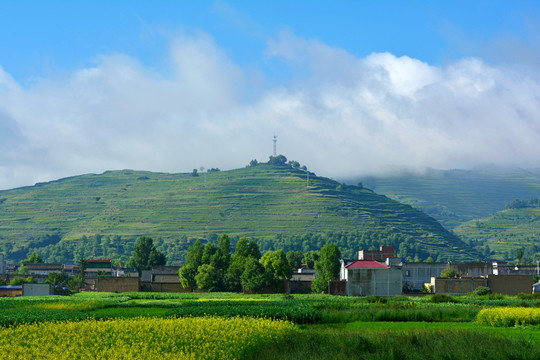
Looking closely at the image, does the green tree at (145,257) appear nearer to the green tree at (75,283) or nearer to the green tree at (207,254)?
the green tree at (75,283)

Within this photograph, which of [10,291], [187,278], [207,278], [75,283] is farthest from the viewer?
[75,283]

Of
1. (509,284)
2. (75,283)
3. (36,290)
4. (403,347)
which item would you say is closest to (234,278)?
(36,290)

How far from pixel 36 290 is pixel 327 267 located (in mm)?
48543

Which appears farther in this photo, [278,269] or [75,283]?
[75,283]

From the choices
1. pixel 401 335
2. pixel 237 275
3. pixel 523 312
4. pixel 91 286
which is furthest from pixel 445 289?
pixel 401 335

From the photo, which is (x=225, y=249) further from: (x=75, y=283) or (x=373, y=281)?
(x=373, y=281)

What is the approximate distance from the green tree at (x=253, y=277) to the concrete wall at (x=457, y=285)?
28148mm

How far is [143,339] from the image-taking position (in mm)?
36281

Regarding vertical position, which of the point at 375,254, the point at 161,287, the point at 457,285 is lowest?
the point at 161,287

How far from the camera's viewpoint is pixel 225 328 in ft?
131

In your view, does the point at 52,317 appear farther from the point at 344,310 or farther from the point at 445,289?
the point at 445,289

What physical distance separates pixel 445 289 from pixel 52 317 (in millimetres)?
76939

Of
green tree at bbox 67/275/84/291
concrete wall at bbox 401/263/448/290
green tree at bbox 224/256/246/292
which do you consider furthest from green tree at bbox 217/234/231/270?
concrete wall at bbox 401/263/448/290

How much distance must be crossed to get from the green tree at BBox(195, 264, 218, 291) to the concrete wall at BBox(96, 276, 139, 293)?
1063cm
